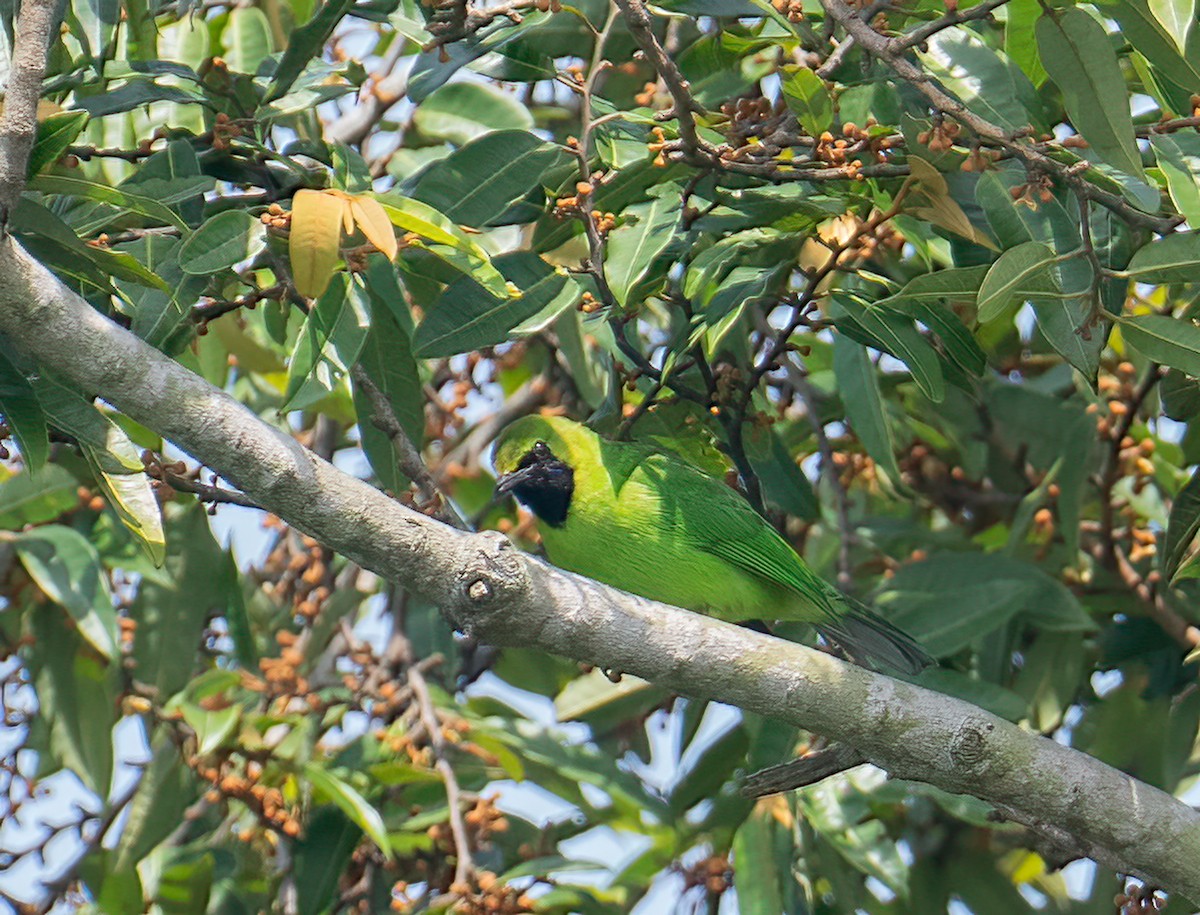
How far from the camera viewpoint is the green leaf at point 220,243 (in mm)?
2781

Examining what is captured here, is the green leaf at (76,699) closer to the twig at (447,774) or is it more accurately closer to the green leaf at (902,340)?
the twig at (447,774)

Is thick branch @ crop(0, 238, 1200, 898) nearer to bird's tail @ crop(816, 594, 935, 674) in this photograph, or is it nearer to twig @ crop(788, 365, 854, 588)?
bird's tail @ crop(816, 594, 935, 674)

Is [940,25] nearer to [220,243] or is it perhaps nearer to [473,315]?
[473,315]

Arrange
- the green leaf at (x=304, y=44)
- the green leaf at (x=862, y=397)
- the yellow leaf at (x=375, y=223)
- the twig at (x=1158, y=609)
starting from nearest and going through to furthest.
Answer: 1. the yellow leaf at (x=375, y=223)
2. the green leaf at (x=304, y=44)
3. the green leaf at (x=862, y=397)
4. the twig at (x=1158, y=609)

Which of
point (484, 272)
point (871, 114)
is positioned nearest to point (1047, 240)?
point (871, 114)

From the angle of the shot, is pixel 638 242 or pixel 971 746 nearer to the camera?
pixel 971 746

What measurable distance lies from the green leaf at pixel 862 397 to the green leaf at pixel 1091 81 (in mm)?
1155

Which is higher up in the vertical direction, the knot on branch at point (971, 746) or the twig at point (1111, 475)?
the knot on branch at point (971, 746)

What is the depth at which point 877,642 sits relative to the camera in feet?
12.8

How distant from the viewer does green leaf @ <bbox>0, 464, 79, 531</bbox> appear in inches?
163

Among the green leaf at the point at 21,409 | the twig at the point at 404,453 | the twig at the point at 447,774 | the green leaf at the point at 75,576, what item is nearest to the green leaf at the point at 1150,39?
the twig at the point at 404,453

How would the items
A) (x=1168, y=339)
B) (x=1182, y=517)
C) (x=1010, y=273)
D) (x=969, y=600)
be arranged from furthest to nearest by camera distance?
(x=969, y=600)
(x=1182, y=517)
(x=1168, y=339)
(x=1010, y=273)

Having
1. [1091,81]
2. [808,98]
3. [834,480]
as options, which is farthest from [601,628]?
[834,480]

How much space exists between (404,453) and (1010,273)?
122cm
